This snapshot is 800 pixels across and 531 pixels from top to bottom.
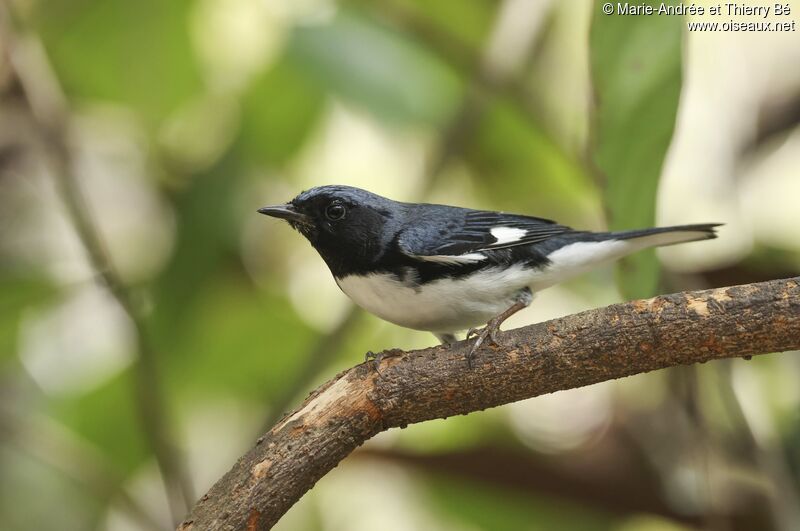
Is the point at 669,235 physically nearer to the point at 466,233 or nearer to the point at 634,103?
the point at 466,233

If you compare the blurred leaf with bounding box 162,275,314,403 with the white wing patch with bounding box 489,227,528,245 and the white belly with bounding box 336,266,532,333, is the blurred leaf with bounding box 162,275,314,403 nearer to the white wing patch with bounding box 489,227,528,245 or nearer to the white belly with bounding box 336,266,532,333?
the white belly with bounding box 336,266,532,333

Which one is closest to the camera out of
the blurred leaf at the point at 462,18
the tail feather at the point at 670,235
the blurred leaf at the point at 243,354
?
the tail feather at the point at 670,235

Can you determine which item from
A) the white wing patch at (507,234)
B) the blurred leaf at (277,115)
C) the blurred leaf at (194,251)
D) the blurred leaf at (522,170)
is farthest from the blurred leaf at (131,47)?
the white wing patch at (507,234)

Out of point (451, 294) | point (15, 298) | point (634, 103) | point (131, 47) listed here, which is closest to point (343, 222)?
point (451, 294)

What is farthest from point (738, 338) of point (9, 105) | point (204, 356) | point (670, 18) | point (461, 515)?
point (9, 105)

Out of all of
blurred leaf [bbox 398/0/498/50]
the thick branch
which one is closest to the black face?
the thick branch

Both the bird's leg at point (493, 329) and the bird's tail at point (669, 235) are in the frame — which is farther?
the bird's tail at point (669, 235)

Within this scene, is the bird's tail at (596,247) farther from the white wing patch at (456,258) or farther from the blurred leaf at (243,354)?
the blurred leaf at (243,354)
